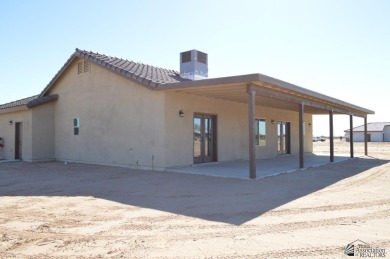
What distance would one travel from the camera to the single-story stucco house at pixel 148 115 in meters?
10.9

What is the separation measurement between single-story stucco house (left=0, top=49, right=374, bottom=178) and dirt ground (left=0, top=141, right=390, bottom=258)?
2379mm

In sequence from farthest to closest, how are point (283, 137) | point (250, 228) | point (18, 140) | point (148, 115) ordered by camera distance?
point (283, 137), point (18, 140), point (148, 115), point (250, 228)

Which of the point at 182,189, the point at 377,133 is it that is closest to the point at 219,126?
the point at 182,189

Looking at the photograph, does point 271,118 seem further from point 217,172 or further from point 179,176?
point 179,176

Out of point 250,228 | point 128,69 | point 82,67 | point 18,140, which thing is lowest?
point 250,228

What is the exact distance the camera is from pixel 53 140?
15.7 meters

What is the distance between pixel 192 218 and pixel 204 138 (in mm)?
7914

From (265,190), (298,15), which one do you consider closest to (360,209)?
(265,190)

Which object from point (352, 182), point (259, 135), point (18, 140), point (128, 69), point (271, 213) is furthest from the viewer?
point (259, 135)

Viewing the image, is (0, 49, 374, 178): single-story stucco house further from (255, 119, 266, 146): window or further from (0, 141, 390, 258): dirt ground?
(0, 141, 390, 258): dirt ground

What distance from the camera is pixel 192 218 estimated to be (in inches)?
196

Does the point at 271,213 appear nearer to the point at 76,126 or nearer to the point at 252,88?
the point at 252,88

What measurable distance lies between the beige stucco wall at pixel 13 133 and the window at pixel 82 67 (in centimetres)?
310

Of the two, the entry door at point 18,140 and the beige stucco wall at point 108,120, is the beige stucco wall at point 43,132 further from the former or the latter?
the entry door at point 18,140
